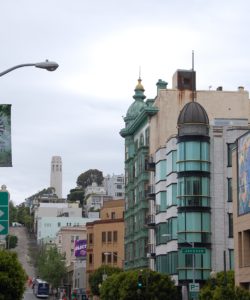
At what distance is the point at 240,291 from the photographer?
50.4 m

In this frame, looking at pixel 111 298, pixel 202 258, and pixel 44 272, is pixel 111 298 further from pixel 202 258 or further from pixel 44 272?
pixel 44 272

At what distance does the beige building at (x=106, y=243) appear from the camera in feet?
381

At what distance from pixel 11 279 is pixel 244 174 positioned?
60.9 ft

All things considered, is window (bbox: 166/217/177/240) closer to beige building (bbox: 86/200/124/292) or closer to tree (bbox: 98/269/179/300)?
tree (bbox: 98/269/179/300)

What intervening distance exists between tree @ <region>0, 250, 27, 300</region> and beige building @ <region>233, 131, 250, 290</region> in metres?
16.1

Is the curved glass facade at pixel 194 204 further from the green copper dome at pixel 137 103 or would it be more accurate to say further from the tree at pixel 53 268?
the tree at pixel 53 268

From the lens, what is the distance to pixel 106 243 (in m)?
118

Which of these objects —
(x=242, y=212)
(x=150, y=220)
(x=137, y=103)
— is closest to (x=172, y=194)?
(x=150, y=220)

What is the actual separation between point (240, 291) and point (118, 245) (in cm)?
6653

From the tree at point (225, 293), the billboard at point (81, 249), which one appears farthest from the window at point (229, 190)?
the billboard at point (81, 249)

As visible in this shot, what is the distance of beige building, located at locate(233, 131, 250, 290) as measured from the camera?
58.7m

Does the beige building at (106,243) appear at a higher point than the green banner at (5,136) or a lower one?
higher

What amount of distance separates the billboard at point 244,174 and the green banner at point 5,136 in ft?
121

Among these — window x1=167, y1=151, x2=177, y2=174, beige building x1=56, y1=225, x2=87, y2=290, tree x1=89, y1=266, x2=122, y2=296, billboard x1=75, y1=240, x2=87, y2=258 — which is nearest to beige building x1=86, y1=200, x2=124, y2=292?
tree x1=89, y1=266, x2=122, y2=296
